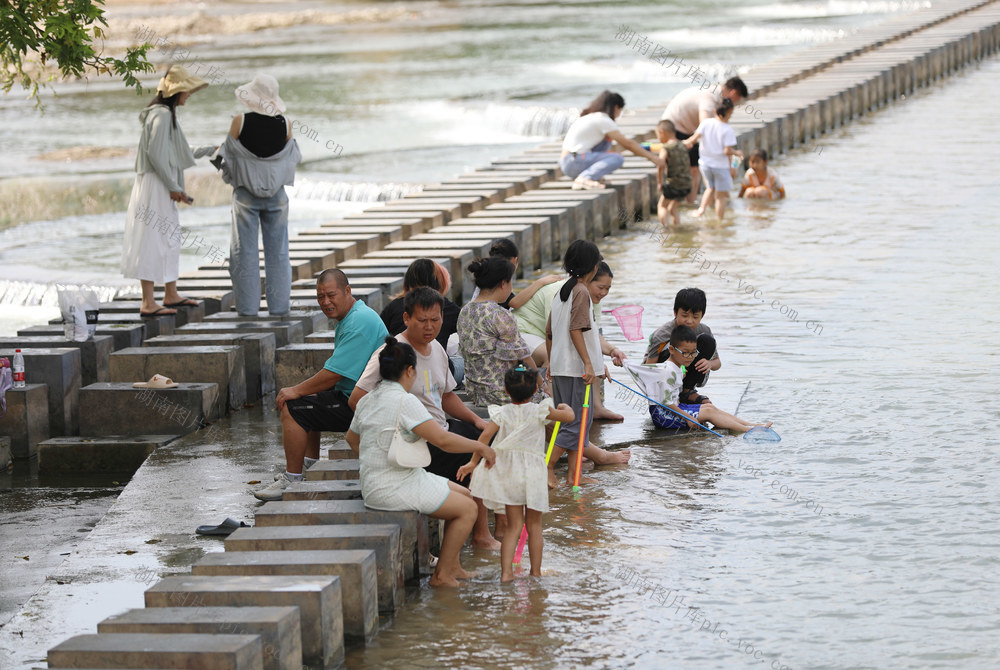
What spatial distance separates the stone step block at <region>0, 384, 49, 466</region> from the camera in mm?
9320

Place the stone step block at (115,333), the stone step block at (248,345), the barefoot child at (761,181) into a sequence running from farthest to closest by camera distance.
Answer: the barefoot child at (761,181)
the stone step block at (115,333)
the stone step block at (248,345)

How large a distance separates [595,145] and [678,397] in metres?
7.96

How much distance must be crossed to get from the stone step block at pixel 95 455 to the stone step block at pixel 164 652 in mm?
4051

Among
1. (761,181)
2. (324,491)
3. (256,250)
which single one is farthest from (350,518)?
(761,181)

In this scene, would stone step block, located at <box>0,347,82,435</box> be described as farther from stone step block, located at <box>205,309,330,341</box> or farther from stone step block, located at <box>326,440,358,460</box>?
stone step block, located at <box>326,440,358,460</box>

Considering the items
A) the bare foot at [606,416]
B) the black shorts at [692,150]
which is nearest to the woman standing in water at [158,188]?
the bare foot at [606,416]

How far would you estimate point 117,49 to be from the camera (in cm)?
4369

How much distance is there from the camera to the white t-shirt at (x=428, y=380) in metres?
6.88

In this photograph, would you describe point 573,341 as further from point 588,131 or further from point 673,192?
point 588,131

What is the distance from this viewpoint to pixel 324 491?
6828 mm

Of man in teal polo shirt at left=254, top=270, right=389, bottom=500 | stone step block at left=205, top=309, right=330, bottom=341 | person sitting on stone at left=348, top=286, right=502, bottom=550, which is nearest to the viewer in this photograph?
person sitting on stone at left=348, top=286, right=502, bottom=550

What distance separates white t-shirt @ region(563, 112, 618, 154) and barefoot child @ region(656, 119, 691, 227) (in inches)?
22.7

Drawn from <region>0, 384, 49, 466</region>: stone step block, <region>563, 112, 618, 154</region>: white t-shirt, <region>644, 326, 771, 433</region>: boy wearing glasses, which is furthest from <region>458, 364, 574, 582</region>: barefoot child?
<region>563, 112, 618, 154</region>: white t-shirt

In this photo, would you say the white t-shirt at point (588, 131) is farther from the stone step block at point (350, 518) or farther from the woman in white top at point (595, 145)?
the stone step block at point (350, 518)
